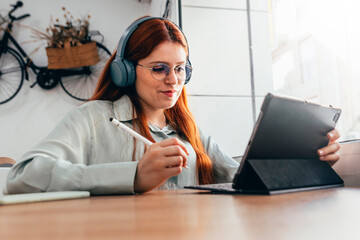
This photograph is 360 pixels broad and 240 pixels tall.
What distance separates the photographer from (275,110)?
618 millimetres

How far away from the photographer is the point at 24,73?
363 centimetres

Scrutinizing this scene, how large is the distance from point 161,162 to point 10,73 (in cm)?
347

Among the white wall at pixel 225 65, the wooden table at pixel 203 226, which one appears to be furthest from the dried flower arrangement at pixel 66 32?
the wooden table at pixel 203 226

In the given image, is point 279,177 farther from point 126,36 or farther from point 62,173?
point 126,36

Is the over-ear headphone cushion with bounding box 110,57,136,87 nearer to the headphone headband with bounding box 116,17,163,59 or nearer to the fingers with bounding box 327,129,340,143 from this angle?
the headphone headband with bounding box 116,17,163,59

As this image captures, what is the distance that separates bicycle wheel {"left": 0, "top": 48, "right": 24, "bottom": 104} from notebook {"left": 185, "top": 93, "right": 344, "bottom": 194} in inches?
137

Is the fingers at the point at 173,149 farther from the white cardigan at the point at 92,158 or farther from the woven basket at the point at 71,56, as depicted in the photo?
the woven basket at the point at 71,56

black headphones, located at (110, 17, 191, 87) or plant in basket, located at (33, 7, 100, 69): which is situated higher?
plant in basket, located at (33, 7, 100, 69)

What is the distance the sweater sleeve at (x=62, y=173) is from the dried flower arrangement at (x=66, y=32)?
8.75ft

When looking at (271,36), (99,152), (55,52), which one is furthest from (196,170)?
(55,52)

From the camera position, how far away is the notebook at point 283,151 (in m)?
0.62

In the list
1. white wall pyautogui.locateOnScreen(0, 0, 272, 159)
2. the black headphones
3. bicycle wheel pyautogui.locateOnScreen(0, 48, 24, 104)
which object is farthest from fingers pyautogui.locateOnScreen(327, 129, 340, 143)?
bicycle wheel pyautogui.locateOnScreen(0, 48, 24, 104)

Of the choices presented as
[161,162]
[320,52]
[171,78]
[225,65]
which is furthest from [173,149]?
[225,65]

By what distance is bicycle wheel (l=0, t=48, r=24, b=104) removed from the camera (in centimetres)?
358
